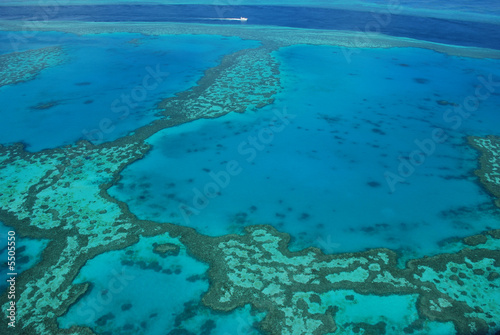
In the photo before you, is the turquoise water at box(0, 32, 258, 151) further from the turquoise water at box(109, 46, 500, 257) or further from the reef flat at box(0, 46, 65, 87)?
the turquoise water at box(109, 46, 500, 257)

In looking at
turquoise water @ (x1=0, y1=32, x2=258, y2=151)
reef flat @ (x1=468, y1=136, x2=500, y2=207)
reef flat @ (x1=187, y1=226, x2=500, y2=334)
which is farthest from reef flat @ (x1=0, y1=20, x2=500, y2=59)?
reef flat @ (x1=187, y1=226, x2=500, y2=334)

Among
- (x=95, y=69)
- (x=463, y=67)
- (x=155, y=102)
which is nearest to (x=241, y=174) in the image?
(x=155, y=102)

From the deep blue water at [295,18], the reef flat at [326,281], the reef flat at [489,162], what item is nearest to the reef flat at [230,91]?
the reef flat at [326,281]

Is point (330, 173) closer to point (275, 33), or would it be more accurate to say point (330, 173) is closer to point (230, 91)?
point (230, 91)

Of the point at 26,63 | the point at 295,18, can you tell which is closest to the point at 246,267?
the point at 26,63

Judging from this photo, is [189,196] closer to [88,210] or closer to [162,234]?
[162,234]

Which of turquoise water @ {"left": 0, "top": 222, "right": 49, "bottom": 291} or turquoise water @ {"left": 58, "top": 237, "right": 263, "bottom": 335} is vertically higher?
turquoise water @ {"left": 0, "top": 222, "right": 49, "bottom": 291}

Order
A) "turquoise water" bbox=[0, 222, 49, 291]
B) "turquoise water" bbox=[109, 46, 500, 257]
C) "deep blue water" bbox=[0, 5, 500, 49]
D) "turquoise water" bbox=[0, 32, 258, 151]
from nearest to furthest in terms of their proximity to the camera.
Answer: "turquoise water" bbox=[0, 222, 49, 291]
"turquoise water" bbox=[109, 46, 500, 257]
"turquoise water" bbox=[0, 32, 258, 151]
"deep blue water" bbox=[0, 5, 500, 49]

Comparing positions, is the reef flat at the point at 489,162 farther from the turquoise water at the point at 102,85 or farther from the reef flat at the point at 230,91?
the turquoise water at the point at 102,85
